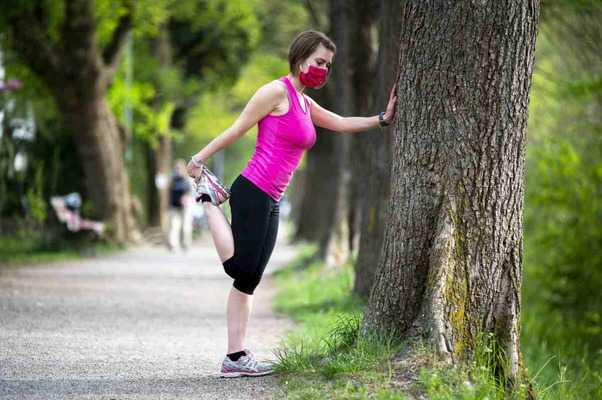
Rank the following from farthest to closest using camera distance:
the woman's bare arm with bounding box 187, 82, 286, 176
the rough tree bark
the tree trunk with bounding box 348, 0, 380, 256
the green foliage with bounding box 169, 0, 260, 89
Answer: the green foliage with bounding box 169, 0, 260, 89 < the rough tree bark < the tree trunk with bounding box 348, 0, 380, 256 < the woman's bare arm with bounding box 187, 82, 286, 176

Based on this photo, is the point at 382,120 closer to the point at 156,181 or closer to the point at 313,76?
the point at 313,76

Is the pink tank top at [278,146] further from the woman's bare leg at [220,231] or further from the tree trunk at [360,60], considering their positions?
the tree trunk at [360,60]

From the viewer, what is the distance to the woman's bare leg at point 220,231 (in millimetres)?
6926

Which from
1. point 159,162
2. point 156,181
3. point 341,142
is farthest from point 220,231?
point 159,162

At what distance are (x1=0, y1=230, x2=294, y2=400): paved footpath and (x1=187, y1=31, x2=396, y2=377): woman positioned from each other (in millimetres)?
634

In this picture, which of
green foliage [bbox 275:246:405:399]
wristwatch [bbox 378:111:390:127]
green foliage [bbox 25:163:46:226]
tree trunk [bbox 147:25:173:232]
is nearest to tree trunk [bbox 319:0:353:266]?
green foliage [bbox 25:163:46:226]

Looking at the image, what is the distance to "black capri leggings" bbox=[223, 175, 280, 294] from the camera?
687 centimetres

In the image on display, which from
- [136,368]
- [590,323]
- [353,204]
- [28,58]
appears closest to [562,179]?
[590,323]

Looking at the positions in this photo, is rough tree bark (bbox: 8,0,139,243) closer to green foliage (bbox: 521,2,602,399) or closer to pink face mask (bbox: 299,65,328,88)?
green foliage (bbox: 521,2,602,399)

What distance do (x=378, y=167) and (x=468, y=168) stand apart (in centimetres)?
590

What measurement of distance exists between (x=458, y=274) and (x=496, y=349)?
0.50 metres

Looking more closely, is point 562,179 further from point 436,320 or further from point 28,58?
point 436,320

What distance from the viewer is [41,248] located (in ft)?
75.5

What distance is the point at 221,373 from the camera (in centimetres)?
709
